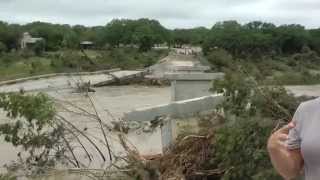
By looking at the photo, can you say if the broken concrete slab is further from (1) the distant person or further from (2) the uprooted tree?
(1) the distant person

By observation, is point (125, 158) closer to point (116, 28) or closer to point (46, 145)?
point (46, 145)

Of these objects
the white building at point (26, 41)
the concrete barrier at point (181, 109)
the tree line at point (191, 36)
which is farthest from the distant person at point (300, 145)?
the white building at point (26, 41)

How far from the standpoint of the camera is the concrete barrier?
7.27m

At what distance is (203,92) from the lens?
8.88 metres

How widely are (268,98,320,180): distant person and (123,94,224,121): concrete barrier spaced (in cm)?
516

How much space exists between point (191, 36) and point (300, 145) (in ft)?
342

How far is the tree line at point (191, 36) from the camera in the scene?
54.7 m

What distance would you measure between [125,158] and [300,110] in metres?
4.67

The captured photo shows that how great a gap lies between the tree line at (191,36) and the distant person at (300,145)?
124 feet

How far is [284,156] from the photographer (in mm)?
2004

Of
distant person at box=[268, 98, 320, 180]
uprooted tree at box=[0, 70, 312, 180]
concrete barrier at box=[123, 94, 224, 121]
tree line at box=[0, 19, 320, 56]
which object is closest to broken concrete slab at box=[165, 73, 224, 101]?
concrete barrier at box=[123, 94, 224, 121]

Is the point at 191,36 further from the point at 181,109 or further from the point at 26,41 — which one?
the point at 181,109

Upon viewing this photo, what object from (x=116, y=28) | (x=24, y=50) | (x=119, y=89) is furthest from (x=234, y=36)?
(x=119, y=89)

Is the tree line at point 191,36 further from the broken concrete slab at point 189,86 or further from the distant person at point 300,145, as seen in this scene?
the distant person at point 300,145
